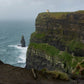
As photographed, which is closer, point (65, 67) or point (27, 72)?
point (27, 72)

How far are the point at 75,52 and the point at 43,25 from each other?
28.9 metres

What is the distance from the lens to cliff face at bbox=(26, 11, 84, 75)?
4441 cm

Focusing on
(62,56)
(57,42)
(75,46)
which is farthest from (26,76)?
(57,42)

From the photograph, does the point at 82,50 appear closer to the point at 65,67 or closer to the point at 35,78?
the point at 65,67

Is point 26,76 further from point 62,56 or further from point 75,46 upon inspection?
point 75,46

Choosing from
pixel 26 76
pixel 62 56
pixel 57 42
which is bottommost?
A: pixel 57 42

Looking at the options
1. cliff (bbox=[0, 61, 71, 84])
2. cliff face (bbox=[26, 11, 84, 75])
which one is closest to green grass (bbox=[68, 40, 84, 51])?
cliff face (bbox=[26, 11, 84, 75])

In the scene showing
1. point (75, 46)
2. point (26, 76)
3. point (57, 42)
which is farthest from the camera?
point (57, 42)

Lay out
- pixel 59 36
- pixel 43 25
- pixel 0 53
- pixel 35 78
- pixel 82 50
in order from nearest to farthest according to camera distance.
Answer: pixel 35 78, pixel 82 50, pixel 59 36, pixel 43 25, pixel 0 53

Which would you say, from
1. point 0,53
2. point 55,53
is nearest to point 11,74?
point 55,53

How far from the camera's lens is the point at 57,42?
67.1 metres

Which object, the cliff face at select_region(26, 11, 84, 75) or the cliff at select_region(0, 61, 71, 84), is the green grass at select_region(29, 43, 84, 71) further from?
the cliff at select_region(0, 61, 71, 84)

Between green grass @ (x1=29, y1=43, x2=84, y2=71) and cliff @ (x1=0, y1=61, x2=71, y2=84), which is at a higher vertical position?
cliff @ (x1=0, y1=61, x2=71, y2=84)

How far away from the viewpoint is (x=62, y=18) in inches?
2781
